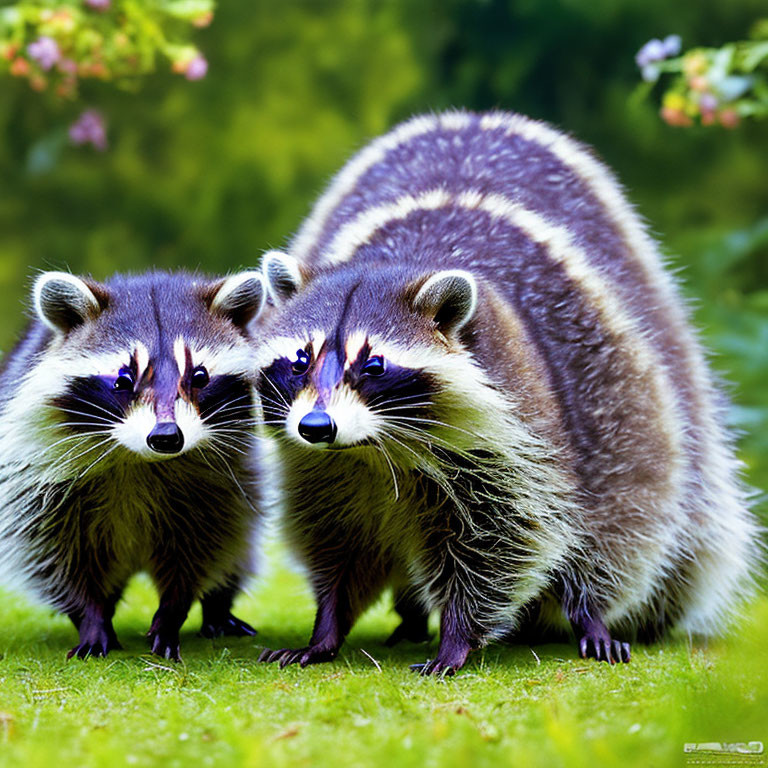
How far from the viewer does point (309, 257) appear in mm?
6250

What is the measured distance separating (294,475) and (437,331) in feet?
2.93

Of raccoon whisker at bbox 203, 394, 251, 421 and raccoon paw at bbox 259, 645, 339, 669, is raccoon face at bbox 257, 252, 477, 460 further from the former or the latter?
raccoon paw at bbox 259, 645, 339, 669

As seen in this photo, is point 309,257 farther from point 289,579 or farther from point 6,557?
point 289,579

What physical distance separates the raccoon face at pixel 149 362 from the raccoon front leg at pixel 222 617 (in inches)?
39.5

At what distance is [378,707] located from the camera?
4.01m

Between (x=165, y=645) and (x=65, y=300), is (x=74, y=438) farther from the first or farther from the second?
(x=165, y=645)

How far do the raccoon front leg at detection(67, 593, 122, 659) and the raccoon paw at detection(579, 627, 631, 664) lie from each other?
81.2 inches

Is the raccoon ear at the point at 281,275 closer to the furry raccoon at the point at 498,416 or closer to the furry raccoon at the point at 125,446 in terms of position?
the furry raccoon at the point at 498,416

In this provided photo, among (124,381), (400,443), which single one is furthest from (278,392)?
(124,381)

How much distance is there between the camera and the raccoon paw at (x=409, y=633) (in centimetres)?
556

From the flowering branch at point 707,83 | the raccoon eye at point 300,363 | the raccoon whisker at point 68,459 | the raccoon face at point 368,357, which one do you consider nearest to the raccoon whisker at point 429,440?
the raccoon face at point 368,357

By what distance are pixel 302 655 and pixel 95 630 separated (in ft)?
3.17

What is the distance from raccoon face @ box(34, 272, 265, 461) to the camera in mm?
4660

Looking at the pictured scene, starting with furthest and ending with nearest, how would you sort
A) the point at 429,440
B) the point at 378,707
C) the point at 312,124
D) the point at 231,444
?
the point at 312,124 < the point at 231,444 < the point at 429,440 < the point at 378,707
